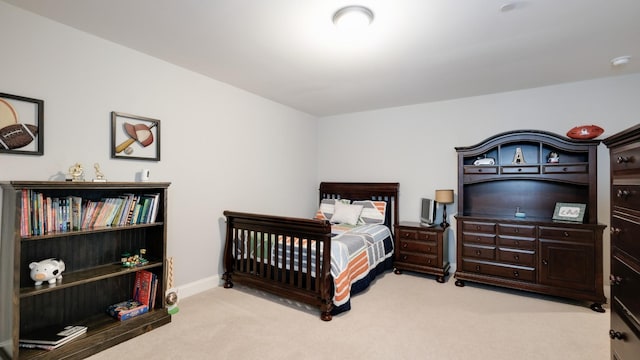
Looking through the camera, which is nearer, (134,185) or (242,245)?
(134,185)

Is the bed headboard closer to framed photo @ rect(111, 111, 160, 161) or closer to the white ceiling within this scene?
the white ceiling

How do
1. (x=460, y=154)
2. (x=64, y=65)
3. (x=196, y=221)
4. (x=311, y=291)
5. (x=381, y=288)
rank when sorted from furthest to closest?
(x=460, y=154) < (x=381, y=288) < (x=196, y=221) < (x=311, y=291) < (x=64, y=65)

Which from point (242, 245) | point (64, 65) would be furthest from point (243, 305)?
point (64, 65)

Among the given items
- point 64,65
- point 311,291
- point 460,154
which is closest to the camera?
point 64,65

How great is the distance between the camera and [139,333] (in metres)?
2.34

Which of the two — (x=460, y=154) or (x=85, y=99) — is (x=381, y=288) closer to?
(x=460, y=154)

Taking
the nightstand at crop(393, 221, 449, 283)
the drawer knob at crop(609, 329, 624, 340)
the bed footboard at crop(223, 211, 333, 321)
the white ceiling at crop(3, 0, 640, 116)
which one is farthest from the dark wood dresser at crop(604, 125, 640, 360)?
the nightstand at crop(393, 221, 449, 283)

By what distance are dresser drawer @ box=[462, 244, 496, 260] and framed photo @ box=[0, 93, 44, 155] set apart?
4.22 metres

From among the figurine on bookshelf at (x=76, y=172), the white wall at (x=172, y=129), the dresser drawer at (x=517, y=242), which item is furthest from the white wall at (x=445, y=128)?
the figurine on bookshelf at (x=76, y=172)

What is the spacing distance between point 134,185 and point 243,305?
1.53m

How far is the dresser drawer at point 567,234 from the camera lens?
293 cm

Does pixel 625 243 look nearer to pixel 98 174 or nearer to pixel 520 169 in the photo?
pixel 520 169

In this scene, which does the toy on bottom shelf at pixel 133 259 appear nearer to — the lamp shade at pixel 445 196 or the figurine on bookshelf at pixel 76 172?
the figurine on bookshelf at pixel 76 172

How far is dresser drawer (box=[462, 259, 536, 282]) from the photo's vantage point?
318 centimetres
